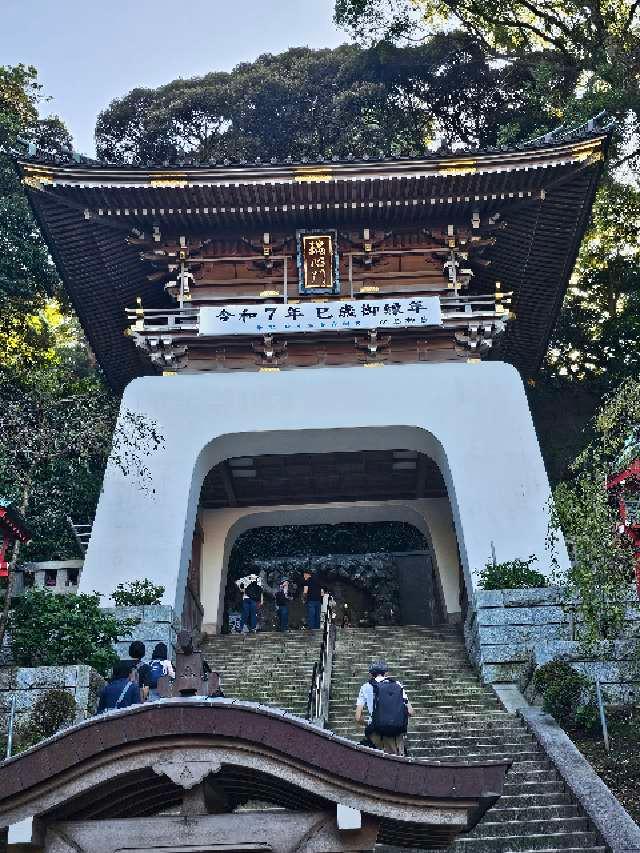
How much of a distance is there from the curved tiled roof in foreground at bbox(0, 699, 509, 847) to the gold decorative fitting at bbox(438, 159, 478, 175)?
43.4 feet

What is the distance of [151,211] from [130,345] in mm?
4184

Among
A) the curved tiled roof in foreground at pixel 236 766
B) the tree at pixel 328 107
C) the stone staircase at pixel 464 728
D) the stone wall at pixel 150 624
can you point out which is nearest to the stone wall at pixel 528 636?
the stone staircase at pixel 464 728

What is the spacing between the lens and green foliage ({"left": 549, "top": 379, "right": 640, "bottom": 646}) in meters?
11.8

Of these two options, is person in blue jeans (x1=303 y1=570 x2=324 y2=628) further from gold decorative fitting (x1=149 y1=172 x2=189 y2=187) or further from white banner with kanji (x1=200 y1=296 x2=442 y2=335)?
gold decorative fitting (x1=149 y1=172 x2=189 y2=187)

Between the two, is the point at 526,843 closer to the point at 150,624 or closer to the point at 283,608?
the point at 150,624

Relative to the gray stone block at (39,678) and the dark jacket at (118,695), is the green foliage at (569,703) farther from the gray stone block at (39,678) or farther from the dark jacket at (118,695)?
the gray stone block at (39,678)

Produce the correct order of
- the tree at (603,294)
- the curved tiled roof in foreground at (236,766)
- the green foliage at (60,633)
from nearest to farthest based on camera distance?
1. the curved tiled roof in foreground at (236,766)
2. the green foliage at (60,633)
3. the tree at (603,294)

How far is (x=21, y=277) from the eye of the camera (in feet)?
82.3

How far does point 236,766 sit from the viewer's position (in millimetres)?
5758

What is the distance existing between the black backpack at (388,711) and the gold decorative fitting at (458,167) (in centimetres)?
1121

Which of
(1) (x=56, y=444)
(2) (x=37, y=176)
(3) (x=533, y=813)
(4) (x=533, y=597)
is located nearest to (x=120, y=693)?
(3) (x=533, y=813)

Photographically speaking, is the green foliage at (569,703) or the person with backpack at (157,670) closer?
the person with backpack at (157,670)

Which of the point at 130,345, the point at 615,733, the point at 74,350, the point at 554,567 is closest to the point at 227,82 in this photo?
the point at 74,350

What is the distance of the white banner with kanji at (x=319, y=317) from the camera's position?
1745cm
